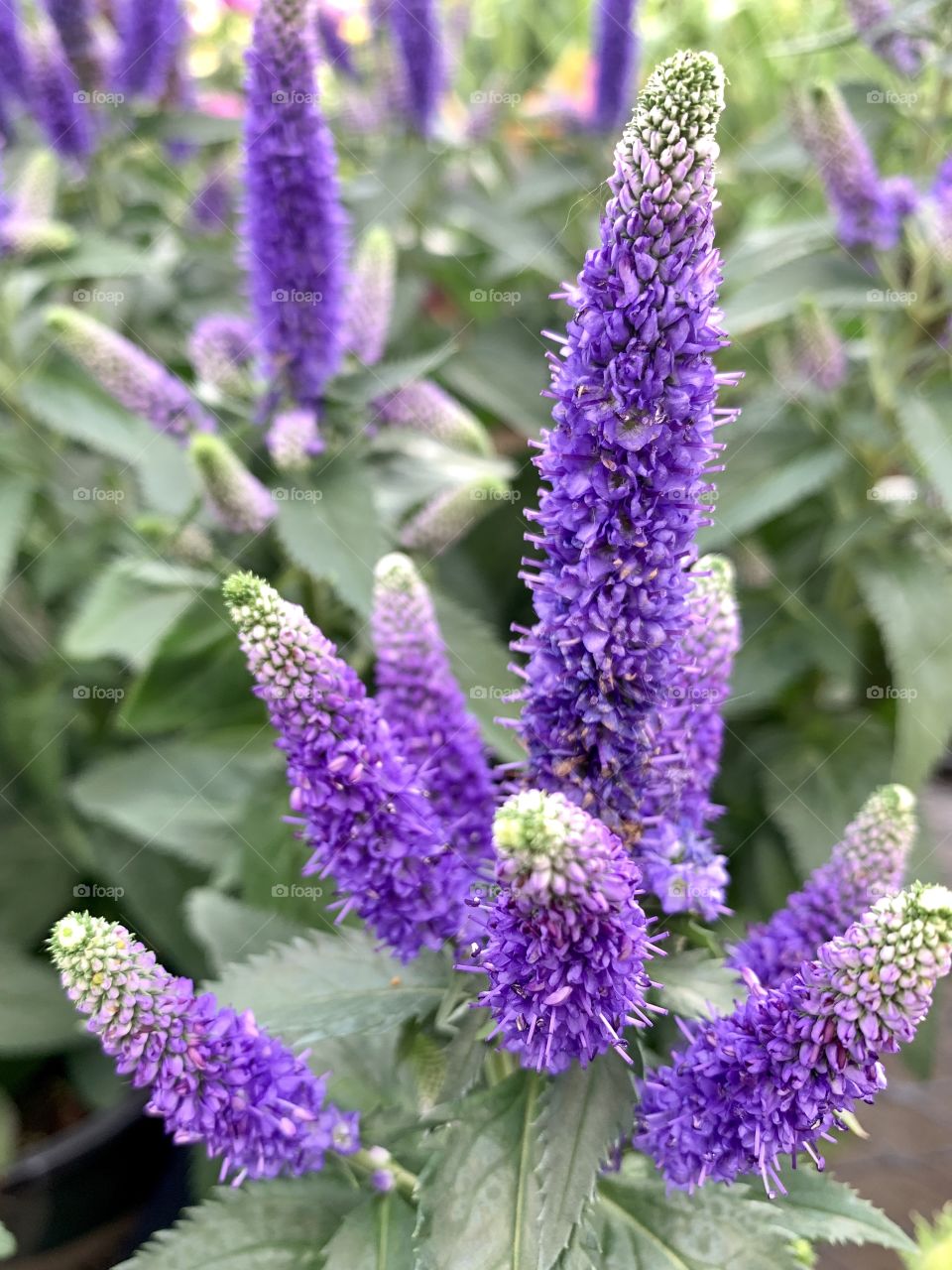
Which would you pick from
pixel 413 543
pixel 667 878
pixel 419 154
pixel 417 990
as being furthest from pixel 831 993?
pixel 419 154

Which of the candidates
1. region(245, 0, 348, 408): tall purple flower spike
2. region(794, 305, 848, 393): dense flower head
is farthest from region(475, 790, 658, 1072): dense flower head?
region(794, 305, 848, 393): dense flower head

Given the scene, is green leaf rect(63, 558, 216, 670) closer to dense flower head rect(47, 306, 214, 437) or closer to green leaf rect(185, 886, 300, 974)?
dense flower head rect(47, 306, 214, 437)

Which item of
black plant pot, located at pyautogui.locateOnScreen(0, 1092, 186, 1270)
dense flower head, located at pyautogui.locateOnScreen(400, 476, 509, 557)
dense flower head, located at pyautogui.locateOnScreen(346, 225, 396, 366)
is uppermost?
dense flower head, located at pyautogui.locateOnScreen(346, 225, 396, 366)

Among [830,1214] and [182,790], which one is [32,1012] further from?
[830,1214]

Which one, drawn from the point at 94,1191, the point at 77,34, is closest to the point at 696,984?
the point at 94,1191

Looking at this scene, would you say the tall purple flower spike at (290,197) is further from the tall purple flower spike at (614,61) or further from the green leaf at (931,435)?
the tall purple flower spike at (614,61)

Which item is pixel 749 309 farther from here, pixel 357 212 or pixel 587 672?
pixel 587 672

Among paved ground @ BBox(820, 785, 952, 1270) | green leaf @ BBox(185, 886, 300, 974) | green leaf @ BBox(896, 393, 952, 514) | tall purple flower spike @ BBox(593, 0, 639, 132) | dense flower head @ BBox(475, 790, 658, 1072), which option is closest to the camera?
dense flower head @ BBox(475, 790, 658, 1072)
